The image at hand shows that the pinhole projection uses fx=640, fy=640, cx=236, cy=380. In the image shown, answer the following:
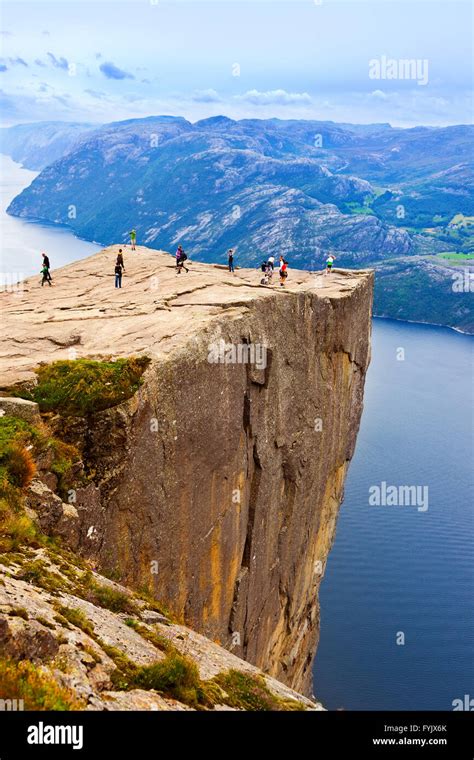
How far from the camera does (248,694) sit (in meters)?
11.9

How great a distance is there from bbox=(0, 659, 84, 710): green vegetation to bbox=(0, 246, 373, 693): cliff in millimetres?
6656

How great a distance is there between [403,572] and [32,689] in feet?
206

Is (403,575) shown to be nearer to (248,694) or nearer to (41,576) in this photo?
(248,694)

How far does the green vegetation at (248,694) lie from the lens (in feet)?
37.7

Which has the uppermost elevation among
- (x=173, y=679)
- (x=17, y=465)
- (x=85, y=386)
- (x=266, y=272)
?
(x=266, y=272)

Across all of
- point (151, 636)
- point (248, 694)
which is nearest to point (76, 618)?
point (151, 636)

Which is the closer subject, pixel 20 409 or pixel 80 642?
pixel 80 642

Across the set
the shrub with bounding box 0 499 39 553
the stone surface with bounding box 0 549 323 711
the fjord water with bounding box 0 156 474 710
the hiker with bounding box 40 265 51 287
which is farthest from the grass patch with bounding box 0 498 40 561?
the fjord water with bounding box 0 156 474 710

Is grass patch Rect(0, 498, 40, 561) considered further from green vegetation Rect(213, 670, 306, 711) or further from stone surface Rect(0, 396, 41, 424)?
green vegetation Rect(213, 670, 306, 711)

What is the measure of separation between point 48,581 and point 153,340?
31.1ft

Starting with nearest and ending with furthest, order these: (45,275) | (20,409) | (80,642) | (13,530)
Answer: (80,642), (13,530), (20,409), (45,275)

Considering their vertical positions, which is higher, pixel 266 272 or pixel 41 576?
pixel 266 272
